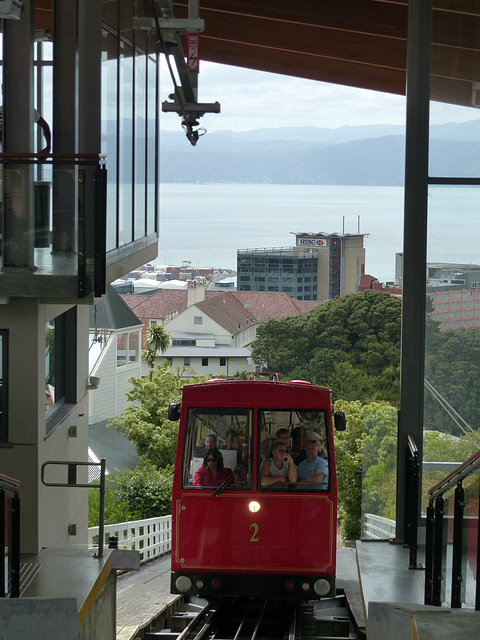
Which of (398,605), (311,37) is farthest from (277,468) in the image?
(311,37)

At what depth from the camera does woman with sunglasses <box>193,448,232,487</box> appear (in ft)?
30.2

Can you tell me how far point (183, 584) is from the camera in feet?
29.8

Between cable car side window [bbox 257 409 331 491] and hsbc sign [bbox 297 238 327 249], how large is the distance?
453ft

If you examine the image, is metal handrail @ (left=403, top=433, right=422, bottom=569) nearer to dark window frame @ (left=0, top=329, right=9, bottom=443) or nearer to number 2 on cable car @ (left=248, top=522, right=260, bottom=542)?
number 2 on cable car @ (left=248, top=522, right=260, bottom=542)

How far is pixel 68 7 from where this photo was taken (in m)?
10.4

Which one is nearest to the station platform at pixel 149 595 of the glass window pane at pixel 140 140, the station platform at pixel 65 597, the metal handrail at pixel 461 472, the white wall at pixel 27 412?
the station platform at pixel 65 597

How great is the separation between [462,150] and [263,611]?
5.58 metres

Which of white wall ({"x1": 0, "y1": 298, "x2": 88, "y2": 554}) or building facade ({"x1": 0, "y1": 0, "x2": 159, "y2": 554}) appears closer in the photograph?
building facade ({"x1": 0, "y1": 0, "x2": 159, "y2": 554})

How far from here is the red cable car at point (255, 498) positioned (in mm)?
9086

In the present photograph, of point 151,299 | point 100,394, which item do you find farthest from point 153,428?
point 151,299

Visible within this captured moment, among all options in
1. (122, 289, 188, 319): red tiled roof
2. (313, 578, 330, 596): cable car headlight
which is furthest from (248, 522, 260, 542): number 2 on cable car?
(122, 289, 188, 319): red tiled roof

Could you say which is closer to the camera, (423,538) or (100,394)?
(423,538)

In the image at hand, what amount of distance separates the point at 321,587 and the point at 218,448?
6.04 feet

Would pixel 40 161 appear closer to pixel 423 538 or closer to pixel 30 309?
pixel 30 309
